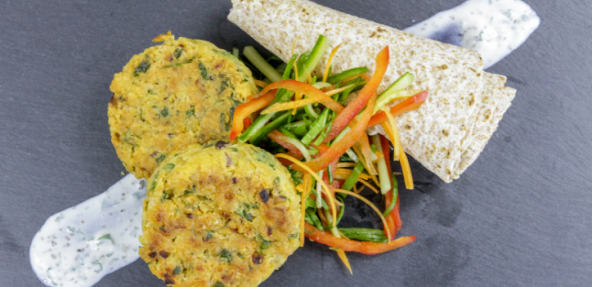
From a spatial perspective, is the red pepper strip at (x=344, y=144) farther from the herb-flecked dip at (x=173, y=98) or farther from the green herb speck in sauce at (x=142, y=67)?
the green herb speck in sauce at (x=142, y=67)

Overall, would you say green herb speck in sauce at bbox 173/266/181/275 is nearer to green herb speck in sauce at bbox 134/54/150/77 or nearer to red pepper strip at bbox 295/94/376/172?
red pepper strip at bbox 295/94/376/172

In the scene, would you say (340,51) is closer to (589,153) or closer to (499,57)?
(499,57)

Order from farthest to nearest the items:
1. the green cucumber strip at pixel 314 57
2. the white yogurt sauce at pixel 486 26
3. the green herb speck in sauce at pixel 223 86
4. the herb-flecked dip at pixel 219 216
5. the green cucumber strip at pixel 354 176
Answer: the white yogurt sauce at pixel 486 26, the green cucumber strip at pixel 354 176, the green cucumber strip at pixel 314 57, the green herb speck in sauce at pixel 223 86, the herb-flecked dip at pixel 219 216

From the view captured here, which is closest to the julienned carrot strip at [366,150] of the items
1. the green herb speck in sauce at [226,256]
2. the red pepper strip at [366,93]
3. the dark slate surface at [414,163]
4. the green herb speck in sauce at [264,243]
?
the red pepper strip at [366,93]

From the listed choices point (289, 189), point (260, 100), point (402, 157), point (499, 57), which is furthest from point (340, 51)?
point (499, 57)

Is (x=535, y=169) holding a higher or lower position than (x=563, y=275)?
higher

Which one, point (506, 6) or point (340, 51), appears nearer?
point (340, 51)

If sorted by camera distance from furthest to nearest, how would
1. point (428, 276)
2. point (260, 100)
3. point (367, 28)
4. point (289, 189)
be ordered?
1. point (428, 276)
2. point (367, 28)
3. point (260, 100)
4. point (289, 189)
